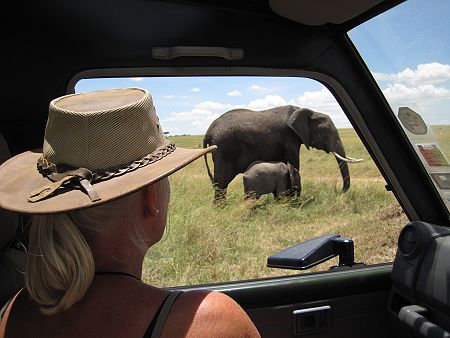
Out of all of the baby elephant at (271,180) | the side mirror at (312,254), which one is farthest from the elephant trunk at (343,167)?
the side mirror at (312,254)

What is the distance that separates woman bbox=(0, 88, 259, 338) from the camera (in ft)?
2.65

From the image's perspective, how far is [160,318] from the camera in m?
0.79

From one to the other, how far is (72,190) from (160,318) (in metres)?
0.27

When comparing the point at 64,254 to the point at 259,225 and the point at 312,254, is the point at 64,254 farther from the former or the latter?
the point at 259,225

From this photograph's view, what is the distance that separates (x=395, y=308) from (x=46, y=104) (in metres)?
1.76

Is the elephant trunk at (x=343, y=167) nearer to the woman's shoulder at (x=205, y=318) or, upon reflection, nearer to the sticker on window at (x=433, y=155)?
the sticker on window at (x=433, y=155)

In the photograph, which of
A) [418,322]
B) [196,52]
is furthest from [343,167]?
[196,52]

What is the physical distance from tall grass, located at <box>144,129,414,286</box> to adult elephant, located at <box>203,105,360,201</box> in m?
0.45

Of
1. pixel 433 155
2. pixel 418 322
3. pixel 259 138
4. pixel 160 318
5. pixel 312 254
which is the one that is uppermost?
pixel 433 155

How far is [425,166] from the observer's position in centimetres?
236

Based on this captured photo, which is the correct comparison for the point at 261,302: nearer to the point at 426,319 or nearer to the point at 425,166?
the point at 426,319

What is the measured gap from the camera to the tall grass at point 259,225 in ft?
13.5

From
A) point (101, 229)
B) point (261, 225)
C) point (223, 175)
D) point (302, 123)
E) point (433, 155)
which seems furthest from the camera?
point (223, 175)

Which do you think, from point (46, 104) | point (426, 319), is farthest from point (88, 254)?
point (426, 319)
